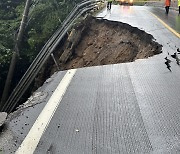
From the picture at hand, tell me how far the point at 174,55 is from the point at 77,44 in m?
7.16

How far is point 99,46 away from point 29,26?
21.2 ft

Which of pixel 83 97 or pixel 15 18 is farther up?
pixel 83 97

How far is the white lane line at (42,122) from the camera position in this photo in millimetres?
3186

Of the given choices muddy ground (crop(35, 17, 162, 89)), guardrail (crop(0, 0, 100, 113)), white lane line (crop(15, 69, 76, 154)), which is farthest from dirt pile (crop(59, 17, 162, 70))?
white lane line (crop(15, 69, 76, 154))

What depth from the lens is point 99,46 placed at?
41.1ft

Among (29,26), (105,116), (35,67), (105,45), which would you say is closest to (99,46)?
(105,45)

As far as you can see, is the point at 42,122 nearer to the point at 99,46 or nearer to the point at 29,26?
the point at 99,46

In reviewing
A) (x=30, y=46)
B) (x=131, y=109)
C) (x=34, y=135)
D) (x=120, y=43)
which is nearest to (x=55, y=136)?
(x=34, y=135)

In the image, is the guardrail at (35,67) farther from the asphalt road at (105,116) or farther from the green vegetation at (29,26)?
the asphalt road at (105,116)

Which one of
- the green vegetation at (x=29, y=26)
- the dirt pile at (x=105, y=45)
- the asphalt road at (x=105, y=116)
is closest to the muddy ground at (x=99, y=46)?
the dirt pile at (x=105, y=45)

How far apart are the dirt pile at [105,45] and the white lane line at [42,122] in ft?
12.5

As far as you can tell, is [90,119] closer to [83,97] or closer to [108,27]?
[83,97]

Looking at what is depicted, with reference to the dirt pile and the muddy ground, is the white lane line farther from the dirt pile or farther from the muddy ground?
the muddy ground

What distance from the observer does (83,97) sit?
4.70m
